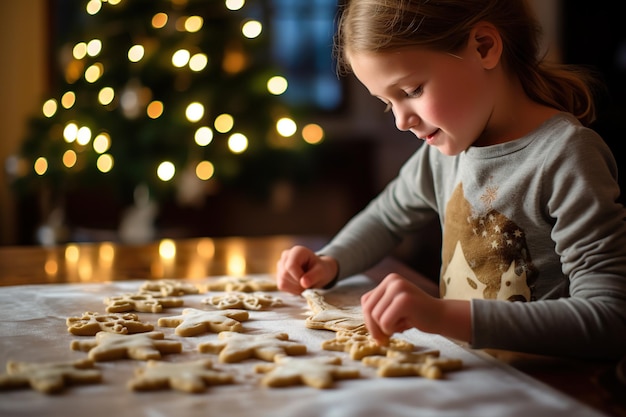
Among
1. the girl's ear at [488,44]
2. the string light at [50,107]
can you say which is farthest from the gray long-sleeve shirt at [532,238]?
the string light at [50,107]

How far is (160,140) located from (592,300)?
6.76ft

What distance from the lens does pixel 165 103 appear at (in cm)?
273

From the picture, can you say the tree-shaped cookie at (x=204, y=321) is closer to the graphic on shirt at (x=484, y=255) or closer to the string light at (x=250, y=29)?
the graphic on shirt at (x=484, y=255)

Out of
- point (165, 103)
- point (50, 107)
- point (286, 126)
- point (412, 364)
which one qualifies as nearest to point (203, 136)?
point (165, 103)

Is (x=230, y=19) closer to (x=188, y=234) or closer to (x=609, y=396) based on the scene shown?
(x=188, y=234)

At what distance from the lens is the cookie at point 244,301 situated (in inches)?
41.0

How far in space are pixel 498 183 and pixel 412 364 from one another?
360mm

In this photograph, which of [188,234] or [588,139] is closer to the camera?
[588,139]

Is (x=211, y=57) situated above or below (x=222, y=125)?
above

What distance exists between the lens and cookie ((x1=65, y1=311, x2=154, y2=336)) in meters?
0.88

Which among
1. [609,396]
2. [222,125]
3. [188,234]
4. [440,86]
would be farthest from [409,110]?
[188,234]

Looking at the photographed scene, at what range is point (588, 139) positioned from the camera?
2.94ft

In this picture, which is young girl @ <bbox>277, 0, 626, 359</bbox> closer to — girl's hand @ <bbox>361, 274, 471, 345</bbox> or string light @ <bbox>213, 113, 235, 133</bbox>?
girl's hand @ <bbox>361, 274, 471, 345</bbox>

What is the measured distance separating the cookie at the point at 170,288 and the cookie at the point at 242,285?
32 millimetres
